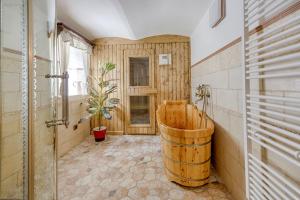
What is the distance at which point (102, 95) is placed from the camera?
3789mm

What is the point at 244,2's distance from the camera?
48.1 inches

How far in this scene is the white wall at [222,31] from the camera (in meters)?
1.62

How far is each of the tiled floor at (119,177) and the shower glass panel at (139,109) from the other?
3.17 feet

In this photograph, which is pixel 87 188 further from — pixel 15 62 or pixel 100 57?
pixel 100 57

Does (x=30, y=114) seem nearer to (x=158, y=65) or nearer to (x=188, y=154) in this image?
(x=188, y=154)

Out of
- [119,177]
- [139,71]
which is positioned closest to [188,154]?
[119,177]

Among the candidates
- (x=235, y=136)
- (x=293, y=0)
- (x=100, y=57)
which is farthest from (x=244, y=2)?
(x=100, y=57)

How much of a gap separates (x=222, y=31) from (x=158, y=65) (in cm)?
222

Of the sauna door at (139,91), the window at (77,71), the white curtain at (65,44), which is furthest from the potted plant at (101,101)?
the white curtain at (65,44)

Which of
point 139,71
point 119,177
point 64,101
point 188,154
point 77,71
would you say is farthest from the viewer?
point 139,71

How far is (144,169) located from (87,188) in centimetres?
81

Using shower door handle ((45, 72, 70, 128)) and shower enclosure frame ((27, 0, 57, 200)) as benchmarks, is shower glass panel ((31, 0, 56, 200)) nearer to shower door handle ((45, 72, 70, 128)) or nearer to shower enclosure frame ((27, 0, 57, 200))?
shower door handle ((45, 72, 70, 128))

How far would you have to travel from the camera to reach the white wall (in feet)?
5.33

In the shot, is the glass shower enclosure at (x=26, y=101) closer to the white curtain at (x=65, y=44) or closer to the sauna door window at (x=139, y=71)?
the white curtain at (x=65, y=44)
